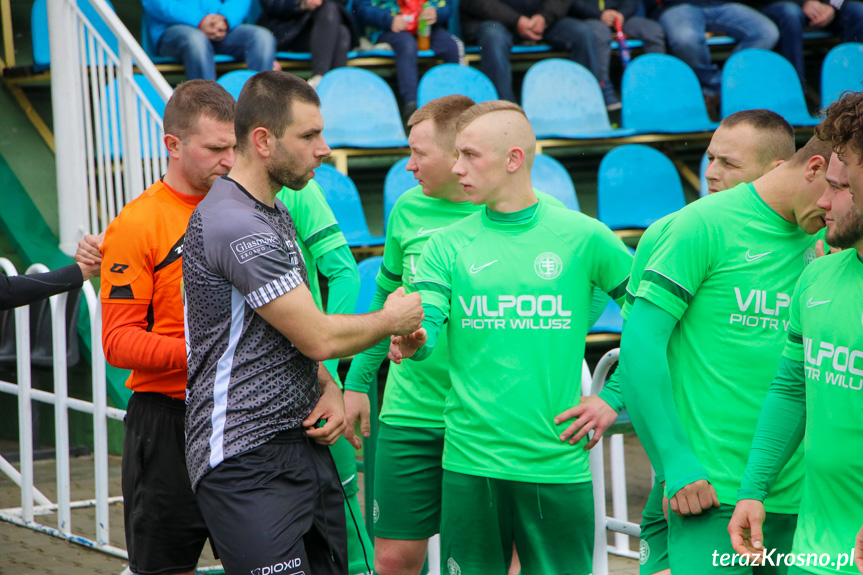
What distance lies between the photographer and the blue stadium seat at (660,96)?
8875 millimetres

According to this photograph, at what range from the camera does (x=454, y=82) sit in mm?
8172

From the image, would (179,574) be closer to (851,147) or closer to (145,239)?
(145,239)

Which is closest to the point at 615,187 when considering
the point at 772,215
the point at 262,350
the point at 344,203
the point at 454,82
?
the point at 454,82

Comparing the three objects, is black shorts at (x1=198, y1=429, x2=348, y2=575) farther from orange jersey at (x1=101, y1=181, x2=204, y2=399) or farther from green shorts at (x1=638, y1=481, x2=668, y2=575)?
green shorts at (x1=638, y1=481, x2=668, y2=575)

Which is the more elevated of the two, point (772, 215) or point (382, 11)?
point (382, 11)

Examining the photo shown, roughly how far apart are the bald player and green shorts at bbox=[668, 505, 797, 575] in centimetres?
54

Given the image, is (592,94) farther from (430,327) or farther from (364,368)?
(430,327)

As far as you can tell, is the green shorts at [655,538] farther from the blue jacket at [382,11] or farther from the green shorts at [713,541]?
the blue jacket at [382,11]

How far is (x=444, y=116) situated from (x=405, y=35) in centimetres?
425

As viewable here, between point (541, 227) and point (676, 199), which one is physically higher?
point (541, 227)

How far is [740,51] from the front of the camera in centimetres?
927

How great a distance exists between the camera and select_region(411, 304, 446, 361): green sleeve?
3.22 metres

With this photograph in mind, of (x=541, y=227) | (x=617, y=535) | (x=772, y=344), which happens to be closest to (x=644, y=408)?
(x=772, y=344)

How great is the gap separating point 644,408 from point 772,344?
0.44m
